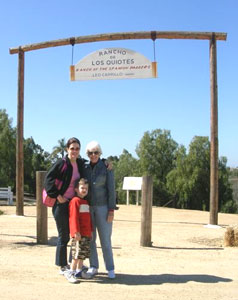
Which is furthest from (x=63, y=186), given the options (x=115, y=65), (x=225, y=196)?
(x=225, y=196)

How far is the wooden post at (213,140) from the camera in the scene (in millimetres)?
9914

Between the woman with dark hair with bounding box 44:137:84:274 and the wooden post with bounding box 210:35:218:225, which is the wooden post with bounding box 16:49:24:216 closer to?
the wooden post with bounding box 210:35:218:225

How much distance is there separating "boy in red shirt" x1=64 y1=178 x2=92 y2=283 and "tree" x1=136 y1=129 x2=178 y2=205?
34987 millimetres

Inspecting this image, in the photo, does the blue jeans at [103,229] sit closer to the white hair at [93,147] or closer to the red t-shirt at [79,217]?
the red t-shirt at [79,217]

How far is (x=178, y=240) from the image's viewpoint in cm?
801

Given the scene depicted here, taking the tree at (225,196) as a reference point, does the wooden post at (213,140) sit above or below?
above

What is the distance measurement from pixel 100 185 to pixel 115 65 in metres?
6.23

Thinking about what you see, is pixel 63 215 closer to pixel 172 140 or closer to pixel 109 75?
pixel 109 75

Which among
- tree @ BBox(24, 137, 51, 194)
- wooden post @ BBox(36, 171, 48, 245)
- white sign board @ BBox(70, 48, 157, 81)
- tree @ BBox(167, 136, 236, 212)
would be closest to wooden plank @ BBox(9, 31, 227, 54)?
white sign board @ BBox(70, 48, 157, 81)

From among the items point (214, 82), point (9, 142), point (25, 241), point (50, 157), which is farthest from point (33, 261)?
point (50, 157)

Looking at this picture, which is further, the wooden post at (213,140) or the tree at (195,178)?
the tree at (195,178)

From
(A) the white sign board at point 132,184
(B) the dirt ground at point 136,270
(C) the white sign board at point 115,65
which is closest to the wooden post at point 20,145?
(C) the white sign board at point 115,65

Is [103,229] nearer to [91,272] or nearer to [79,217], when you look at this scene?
[79,217]

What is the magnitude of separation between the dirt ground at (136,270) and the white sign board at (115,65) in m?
4.19
